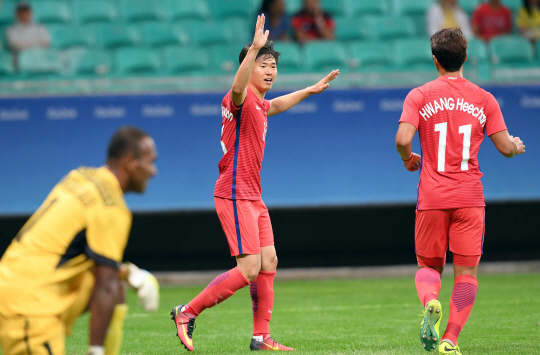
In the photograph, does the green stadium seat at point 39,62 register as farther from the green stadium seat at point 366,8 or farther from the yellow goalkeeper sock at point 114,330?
the yellow goalkeeper sock at point 114,330

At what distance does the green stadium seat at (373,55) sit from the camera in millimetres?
11188

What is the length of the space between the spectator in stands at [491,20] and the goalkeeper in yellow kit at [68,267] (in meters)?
10.3

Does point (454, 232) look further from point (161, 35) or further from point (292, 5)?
point (292, 5)

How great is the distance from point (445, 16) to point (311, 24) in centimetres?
228

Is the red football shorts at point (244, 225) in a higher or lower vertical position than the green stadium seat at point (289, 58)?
lower

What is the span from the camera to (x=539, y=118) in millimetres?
10602

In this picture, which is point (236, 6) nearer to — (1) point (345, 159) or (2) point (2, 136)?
(1) point (345, 159)

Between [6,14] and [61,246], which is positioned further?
[6,14]

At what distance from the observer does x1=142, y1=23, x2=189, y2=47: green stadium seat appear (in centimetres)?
1179

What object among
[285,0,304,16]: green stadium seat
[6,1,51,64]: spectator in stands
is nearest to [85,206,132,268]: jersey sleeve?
[6,1,51,64]: spectator in stands

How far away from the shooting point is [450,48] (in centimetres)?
494

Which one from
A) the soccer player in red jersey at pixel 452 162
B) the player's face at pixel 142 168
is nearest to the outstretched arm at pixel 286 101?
the soccer player in red jersey at pixel 452 162

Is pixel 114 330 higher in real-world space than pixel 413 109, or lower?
lower

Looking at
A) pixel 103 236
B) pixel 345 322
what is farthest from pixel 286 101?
pixel 103 236
